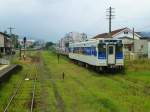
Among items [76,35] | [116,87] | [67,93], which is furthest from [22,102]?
[76,35]

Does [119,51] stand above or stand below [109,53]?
above

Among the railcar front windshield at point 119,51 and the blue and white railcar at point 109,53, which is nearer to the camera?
the blue and white railcar at point 109,53

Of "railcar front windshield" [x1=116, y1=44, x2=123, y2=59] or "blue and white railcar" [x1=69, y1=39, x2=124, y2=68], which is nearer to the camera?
"blue and white railcar" [x1=69, y1=39, x2=124, y2=68]

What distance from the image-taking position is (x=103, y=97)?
17922mm

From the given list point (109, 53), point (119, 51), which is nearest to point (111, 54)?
point (109, 53)

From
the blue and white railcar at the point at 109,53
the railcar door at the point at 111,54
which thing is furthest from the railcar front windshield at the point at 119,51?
the railcar door at the point at 111,54

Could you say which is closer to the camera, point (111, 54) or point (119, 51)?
point (111, 54)

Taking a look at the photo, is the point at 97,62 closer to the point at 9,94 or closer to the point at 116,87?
the point at 116,87

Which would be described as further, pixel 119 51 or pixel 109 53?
pixel 119 51

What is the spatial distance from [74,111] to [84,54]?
2631cm

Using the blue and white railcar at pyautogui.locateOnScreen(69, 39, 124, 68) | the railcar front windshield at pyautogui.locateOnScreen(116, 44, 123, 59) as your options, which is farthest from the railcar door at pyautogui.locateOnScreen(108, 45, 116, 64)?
the railcar front windshield at pyautogui.locateOnScreen(116, 44, 123, 59)

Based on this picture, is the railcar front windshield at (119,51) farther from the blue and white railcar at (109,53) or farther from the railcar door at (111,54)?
the railcar door at (111,54)

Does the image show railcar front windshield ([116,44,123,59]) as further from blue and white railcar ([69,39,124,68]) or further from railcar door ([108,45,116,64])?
railcar door ([108,45,116,64])

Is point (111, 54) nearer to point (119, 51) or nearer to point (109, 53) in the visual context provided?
point (109, 53)
